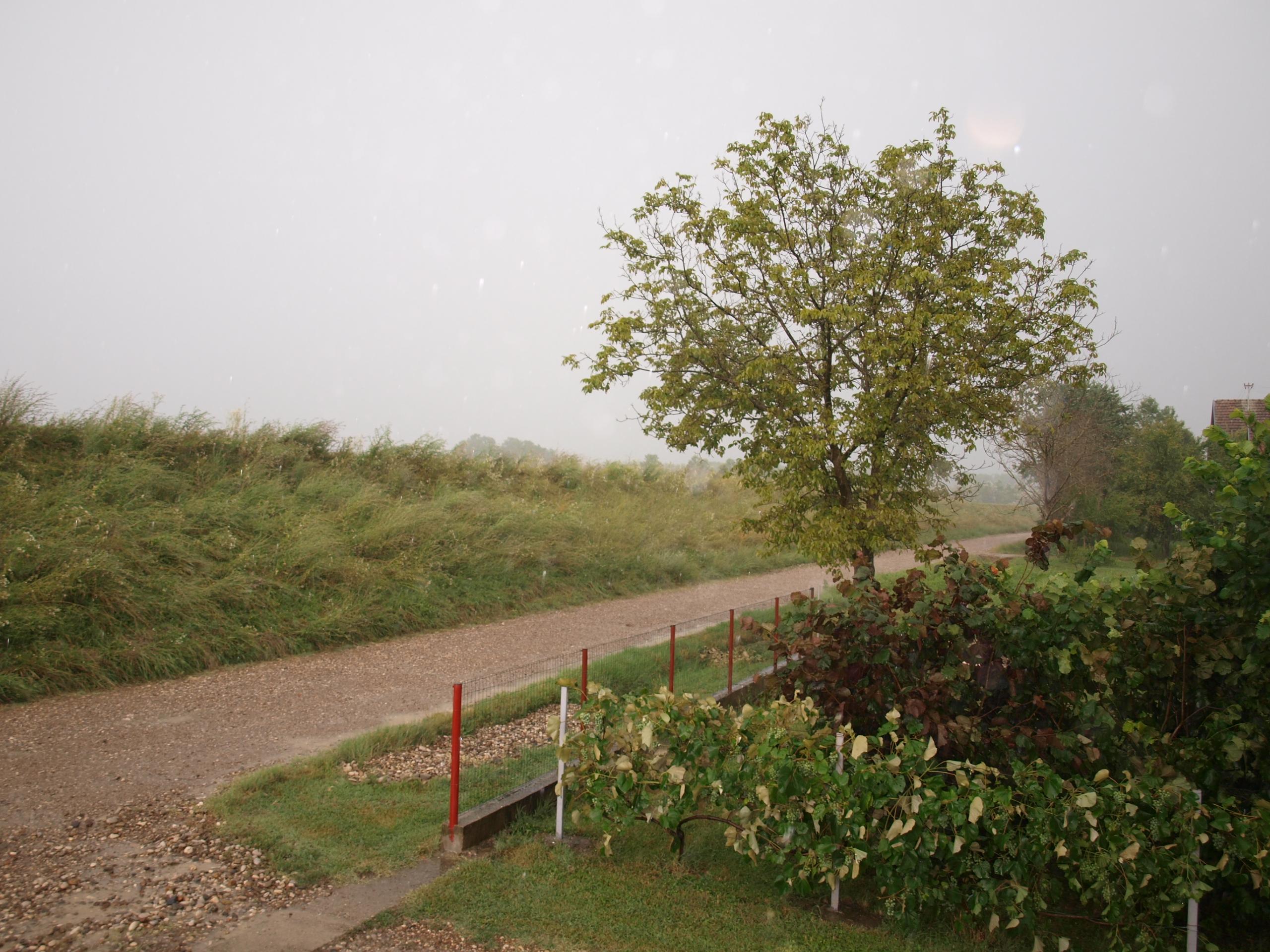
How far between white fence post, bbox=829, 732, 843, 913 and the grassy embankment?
706cm

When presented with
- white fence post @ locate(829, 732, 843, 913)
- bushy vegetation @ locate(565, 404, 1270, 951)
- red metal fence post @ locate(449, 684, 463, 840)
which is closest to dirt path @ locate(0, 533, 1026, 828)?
red metal fence post @ locate(449, 684, 463, 840)

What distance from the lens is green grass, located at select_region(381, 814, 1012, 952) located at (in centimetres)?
398

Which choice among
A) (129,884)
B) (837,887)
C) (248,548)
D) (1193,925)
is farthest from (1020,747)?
(248,548)

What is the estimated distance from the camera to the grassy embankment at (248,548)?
27.7 feet

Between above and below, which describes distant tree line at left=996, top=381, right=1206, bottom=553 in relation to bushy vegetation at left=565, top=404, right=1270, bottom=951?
above

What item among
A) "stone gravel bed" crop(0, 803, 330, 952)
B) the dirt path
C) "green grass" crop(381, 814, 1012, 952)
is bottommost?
"green grass" crop(381, 814, 1012, 952)

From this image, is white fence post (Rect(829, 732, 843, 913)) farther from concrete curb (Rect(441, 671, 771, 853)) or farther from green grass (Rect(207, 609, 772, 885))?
concrete curb (Rect(441, 671, 771, 853))

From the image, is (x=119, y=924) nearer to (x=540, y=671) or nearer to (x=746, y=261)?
(x=540, y=671)

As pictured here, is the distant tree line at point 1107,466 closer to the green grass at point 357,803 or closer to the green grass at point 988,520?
the green grass at point 988,520

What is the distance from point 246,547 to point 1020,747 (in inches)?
382

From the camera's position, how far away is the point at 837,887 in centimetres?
427

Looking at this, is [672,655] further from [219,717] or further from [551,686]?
[219,717]

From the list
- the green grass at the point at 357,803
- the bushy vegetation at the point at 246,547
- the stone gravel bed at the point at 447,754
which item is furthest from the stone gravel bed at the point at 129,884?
the bushy vegetation at the point at 246,547

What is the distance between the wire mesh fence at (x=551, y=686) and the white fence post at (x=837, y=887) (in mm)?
844
